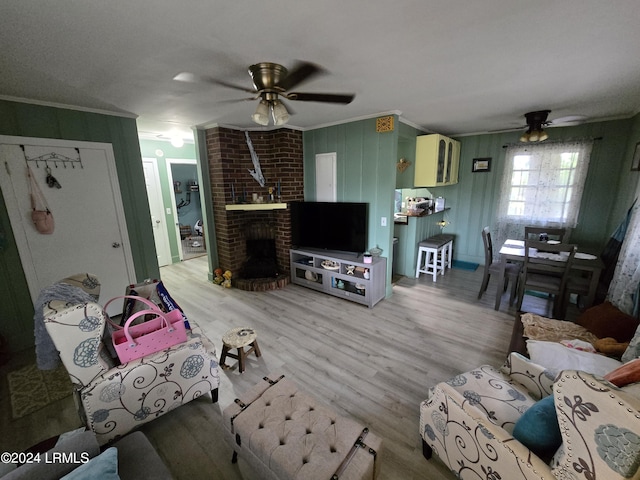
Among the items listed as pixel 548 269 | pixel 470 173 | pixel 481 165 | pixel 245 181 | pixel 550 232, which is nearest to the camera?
pixel 548 269

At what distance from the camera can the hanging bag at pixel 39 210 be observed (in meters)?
2.64

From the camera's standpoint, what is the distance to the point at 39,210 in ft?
8.86

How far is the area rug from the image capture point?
1.97m

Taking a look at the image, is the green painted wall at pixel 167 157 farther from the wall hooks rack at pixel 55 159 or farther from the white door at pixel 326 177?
the white door at pixel 326 177

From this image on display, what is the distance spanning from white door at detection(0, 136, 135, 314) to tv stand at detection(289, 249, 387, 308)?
7.69 ft

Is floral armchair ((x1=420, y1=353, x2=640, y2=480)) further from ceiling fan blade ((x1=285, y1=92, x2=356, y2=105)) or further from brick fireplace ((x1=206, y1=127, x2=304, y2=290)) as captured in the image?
brick fireplace ((x1=206, y1=127, x2=304, y2=290))

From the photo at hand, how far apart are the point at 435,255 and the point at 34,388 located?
4.87m

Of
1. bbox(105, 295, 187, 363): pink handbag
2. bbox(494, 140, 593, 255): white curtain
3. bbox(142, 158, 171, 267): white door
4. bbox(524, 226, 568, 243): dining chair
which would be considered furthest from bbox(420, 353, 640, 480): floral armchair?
bbox(142, 158, 171, 267): white door

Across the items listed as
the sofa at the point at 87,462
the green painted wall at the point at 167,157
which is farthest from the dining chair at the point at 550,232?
the green painted wall at the point at 167,157

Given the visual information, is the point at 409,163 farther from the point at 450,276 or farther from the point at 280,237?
the point at 280,237

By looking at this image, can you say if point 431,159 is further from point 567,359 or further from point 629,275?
point 567,359

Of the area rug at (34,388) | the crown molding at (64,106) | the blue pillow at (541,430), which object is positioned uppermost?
the crown molding at (64,106)

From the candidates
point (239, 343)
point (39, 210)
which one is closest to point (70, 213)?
point (39, 210)

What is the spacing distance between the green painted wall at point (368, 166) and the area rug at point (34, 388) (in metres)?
3.51
